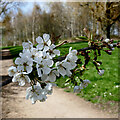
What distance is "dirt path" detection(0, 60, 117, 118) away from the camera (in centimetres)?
344

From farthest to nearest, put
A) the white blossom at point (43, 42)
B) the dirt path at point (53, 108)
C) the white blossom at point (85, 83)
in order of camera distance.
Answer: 1. the dirt path at point (53, 108)
2. the white blossom at point (85, 83)
3. the white blossom at point (43, 42)

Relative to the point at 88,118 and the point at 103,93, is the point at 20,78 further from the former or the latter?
the point at 103,93

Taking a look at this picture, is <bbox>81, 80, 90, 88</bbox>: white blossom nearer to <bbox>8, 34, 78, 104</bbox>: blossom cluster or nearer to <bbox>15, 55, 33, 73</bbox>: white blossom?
<bbox>8, 34, 78, 104</bbox>: blossom cluster

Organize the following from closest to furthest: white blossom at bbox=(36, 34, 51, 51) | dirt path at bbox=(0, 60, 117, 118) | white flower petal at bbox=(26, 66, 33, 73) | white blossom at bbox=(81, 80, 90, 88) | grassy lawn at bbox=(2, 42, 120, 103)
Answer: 1. white flower petal at bbox=(26, 66, 33, 73)
2. white blossom at bbox=(36, 34, 51, 51)
3. white blossom at bbox=(81, 80, 90, 88)
4. dirt path at bbox=(0, 60, 117, 118)
5. grassy lawn at bbox=(2, 42, 120, 103)

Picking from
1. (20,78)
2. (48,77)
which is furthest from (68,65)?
(20,78)

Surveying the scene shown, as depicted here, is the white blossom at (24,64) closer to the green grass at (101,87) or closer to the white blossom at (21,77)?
the white blossom at (21,77)

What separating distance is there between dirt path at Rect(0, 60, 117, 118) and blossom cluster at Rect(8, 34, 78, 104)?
114 inches

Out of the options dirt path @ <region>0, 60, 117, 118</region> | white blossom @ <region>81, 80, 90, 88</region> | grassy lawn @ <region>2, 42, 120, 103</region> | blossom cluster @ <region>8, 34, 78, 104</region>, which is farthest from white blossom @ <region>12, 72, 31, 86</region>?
dirt path @ <region>0, 60, 117, 118</region>

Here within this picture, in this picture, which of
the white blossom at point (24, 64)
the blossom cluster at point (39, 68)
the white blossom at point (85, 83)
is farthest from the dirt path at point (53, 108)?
the white blossom at point (24, 64)

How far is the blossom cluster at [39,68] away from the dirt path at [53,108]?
2.89 meters

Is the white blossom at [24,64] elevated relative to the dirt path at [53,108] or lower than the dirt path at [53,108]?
elevated

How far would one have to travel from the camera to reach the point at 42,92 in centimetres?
73

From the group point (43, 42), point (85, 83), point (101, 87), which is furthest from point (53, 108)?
point (43, 42)

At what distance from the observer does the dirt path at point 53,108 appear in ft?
11.3
